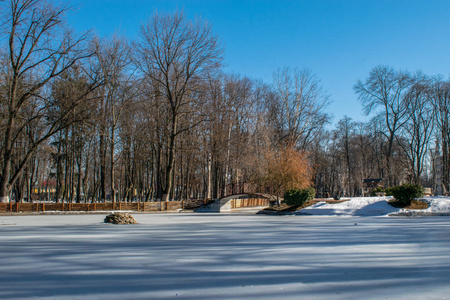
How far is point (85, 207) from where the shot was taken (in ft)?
107

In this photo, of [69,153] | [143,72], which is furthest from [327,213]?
[69,153]

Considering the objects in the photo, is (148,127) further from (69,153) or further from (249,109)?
(249,109)

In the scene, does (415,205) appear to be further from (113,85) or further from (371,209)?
(113,85)

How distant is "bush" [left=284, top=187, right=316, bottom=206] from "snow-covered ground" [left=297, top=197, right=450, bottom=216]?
2.66 feet

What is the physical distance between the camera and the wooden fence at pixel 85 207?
2966cm

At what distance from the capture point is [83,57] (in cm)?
2670

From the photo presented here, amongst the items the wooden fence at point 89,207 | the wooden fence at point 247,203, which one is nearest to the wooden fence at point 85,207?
the wooden fence at point 89,207

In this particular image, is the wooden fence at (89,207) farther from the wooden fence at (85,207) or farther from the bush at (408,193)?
the bush at (408,193)

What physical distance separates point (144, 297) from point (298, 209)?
79.8 feet

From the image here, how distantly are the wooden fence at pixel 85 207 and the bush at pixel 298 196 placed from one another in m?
12.4

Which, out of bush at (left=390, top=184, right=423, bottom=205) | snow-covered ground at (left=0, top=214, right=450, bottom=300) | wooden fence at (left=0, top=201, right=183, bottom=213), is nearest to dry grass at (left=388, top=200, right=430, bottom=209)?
bush at (left=390, top=184, right=423, bottom=205)

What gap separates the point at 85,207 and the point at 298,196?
18407mm

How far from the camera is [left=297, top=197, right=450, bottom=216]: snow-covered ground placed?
81.4 ft

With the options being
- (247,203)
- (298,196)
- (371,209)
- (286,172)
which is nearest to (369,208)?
(371,209)
